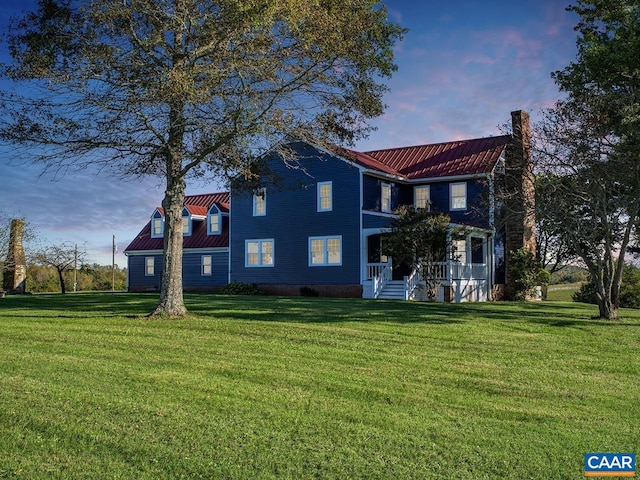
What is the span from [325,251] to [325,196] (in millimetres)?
2547

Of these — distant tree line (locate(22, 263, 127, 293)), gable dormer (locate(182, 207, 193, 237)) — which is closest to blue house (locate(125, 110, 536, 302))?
gable dormer (locate(182, 207, 193, 237))

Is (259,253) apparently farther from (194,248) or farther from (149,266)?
(149,266)

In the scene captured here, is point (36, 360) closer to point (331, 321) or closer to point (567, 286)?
point (331, 321)

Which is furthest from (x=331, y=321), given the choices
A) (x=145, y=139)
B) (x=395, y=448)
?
(x=395, y=448)

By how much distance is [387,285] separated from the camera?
88.2 ft

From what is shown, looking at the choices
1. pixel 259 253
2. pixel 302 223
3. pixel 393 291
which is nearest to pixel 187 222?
pixel 259 253

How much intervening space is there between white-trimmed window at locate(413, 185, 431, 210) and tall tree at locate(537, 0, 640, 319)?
983 centimetres

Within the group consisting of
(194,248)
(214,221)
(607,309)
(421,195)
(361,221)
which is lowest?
(607,309)

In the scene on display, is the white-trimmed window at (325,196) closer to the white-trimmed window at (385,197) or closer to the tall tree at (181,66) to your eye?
the white-trimmed window at (385,197)

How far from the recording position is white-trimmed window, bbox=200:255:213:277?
35.1 metres

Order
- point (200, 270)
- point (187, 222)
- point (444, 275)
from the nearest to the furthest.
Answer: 1. point (444, 275)
2. point (200, 270)
3. point (187, 222)

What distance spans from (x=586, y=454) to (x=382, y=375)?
3641 mm

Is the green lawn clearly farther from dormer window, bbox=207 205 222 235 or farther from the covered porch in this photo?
dormer window, bbox=207 205 222 235

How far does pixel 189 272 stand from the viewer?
36.0 meters
